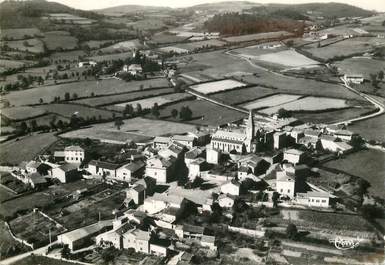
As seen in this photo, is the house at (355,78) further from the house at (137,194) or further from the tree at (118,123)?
the house at (137,194)

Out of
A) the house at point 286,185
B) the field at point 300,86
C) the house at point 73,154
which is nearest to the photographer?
the house at point 286,185

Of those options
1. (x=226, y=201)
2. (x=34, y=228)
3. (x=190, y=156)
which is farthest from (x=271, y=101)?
(x=34, y=228)

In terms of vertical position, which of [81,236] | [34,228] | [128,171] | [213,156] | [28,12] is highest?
[28,12]

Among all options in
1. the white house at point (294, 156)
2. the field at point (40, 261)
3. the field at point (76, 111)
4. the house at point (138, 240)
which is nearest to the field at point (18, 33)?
the field at point (76, 111)

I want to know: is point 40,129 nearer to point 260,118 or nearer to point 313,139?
point 260,118

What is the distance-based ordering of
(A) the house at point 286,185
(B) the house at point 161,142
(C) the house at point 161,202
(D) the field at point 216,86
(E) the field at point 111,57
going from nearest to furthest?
(C) the house at point 161,202, (A) the house at point 286,185, (B) the house at point 161,142, (D) the field at point 216,86, (E) the field at point 111,57

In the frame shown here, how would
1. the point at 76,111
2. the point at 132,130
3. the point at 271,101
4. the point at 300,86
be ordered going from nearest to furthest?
the point at 132,130 → the point at 76,111 → the point at 271,101 → the point at 300,86

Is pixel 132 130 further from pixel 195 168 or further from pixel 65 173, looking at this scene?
pixel 195 168
